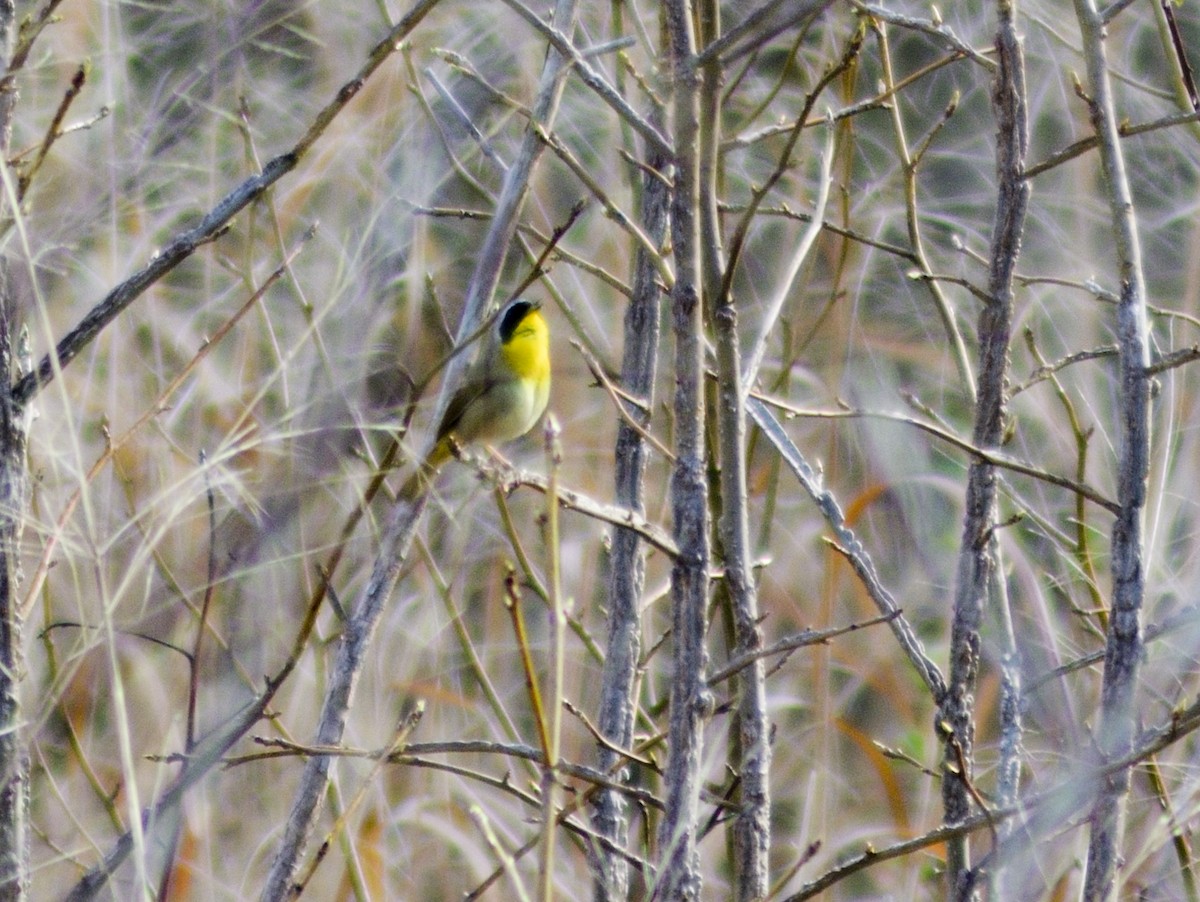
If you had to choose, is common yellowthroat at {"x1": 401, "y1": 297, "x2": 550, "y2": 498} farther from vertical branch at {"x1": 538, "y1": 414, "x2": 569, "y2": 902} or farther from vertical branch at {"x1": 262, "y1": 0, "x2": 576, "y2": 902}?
vertical branch at {"x1": 538, "y1": 414, "x2": 569, "y2": 902}

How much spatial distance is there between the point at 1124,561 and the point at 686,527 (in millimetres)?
495

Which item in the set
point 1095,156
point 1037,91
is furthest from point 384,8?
point 1037,91

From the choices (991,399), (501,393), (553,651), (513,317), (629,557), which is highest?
(513,317)

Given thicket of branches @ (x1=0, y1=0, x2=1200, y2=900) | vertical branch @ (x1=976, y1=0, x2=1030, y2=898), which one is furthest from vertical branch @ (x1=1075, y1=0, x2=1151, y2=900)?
vertical branch @ (x1=976, y1=0, x2=1030, y2=898)

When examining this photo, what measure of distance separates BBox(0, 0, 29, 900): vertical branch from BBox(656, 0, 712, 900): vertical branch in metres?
0.61

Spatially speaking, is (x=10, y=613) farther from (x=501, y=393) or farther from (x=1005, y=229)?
(x=501, y=393)

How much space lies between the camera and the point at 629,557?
1952 millimetres

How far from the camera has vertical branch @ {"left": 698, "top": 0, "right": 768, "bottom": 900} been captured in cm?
118

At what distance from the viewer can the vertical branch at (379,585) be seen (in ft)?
4.92

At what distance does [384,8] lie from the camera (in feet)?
7.01

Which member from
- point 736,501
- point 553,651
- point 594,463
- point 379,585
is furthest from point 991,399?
point 594,463

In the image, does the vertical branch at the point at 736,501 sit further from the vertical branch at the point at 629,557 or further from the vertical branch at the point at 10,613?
the vertical branch at the point at 10,613

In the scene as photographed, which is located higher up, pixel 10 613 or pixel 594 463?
pixel 594 463

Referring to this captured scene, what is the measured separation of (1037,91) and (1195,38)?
1.80 meters
